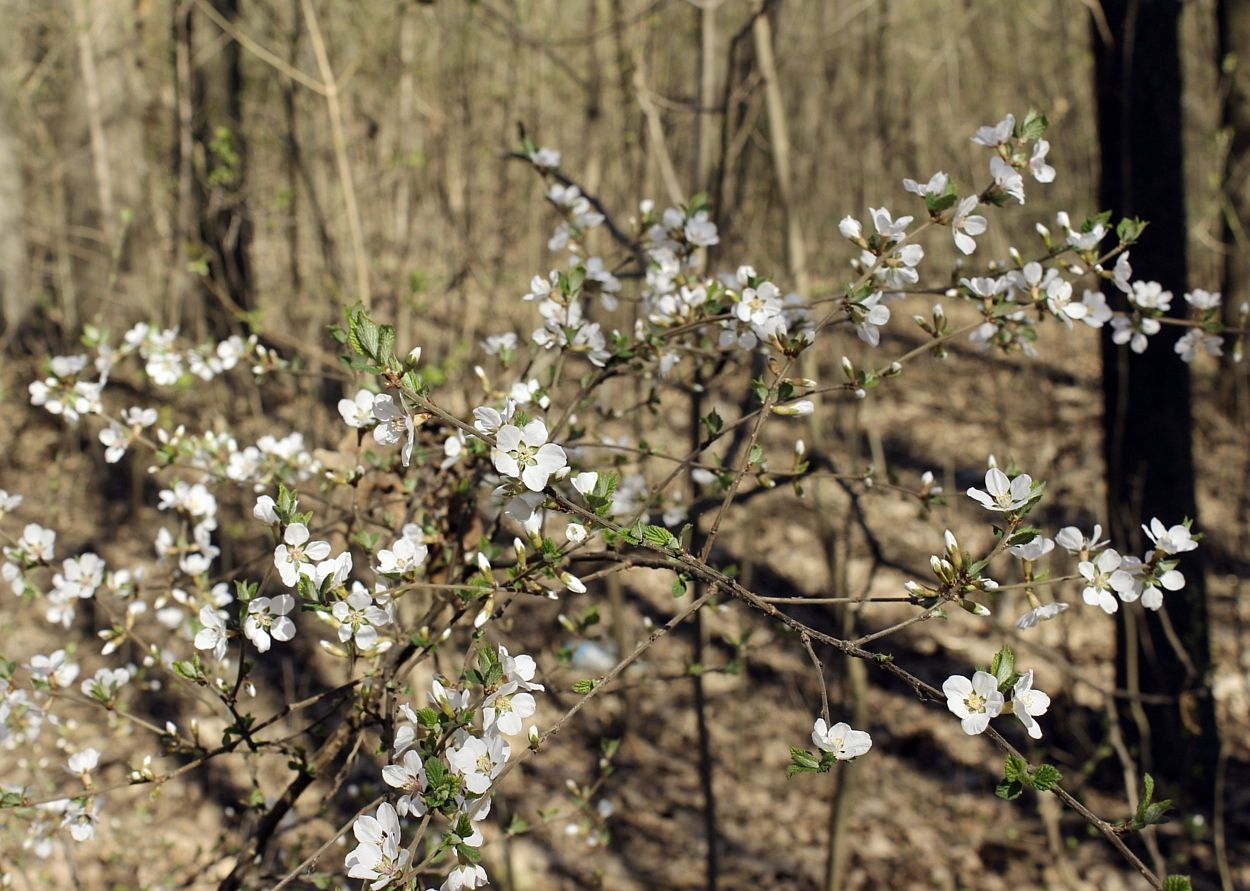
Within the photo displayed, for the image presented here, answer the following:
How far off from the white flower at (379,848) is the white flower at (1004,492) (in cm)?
88

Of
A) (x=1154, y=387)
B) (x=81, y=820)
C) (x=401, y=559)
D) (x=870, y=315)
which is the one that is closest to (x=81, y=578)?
(x=81, y=820)

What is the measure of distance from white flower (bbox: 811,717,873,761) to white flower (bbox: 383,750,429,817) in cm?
53

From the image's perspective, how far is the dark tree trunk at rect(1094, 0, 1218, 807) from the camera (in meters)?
3.59

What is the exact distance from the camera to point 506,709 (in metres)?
1.27

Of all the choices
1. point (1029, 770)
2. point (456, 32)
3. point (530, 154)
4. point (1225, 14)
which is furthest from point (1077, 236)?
point (1225, 14)

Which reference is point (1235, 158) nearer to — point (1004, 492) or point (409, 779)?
point (1004, 492)

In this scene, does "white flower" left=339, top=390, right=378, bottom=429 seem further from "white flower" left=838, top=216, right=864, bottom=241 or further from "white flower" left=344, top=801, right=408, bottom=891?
"white flower" left=838, top=216, right=864, bottom=241

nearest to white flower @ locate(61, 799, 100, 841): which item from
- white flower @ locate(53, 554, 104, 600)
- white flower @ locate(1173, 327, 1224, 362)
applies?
white flower @ locate(53, 554, 104, 600)

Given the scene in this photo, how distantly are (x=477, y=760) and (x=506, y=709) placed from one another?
0.27 feet

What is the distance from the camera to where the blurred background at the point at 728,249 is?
3748 millimetres

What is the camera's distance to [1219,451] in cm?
677

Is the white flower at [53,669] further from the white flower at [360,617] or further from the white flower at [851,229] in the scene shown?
the white flower at [851,229]

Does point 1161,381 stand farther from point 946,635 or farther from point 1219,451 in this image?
point 1219,451

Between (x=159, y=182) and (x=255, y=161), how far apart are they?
78 centimetres
